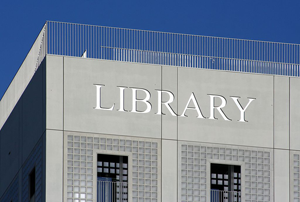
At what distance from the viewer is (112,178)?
243ft

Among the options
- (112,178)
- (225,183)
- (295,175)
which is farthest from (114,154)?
(295,175)

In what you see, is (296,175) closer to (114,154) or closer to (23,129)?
(114,154)

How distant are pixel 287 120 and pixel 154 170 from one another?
794 centimetres

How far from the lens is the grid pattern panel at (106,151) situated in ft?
237

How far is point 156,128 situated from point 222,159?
3824 millimetres

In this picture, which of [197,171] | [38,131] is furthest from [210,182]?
[38,131]

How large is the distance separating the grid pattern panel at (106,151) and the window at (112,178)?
62 cm

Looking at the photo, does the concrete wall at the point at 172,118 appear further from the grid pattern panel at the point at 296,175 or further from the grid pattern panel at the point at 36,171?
the grid pattern panel at the point at 36,171

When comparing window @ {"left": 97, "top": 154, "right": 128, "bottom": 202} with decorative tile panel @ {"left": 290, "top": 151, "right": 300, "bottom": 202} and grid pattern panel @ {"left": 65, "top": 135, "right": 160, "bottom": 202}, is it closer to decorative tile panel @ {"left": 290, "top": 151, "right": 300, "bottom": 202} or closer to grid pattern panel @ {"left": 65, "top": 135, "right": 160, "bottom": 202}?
grid pattern panel @ {"left": 65, "top": 135, "right": 160, "bottom": 202}

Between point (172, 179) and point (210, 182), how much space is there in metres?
2.50

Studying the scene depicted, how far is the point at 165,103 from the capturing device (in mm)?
74750

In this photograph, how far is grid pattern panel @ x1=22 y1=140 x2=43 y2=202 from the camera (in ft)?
240

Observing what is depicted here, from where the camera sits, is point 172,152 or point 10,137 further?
point 10,137

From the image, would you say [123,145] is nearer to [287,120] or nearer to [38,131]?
[38,131]
